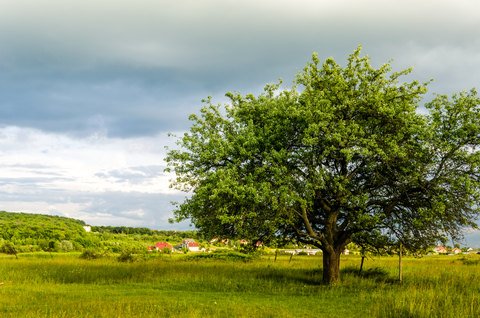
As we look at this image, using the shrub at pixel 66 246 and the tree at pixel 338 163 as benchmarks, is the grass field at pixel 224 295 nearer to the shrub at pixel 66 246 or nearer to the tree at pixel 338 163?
the tree at pixel 338 163

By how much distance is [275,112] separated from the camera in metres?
20.9

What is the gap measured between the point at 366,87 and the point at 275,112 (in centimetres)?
655

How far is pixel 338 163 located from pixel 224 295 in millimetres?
11722

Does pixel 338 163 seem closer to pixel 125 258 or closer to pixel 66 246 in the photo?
pixel 125 258

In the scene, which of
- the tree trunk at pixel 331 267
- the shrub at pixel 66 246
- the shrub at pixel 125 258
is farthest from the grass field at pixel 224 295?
the shrub at pixel 66 246

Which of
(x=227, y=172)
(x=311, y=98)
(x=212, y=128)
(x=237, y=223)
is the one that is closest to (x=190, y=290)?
(x=237, y=223)

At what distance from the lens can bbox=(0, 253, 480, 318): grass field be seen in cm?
1383

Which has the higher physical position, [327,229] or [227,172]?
[227,172]

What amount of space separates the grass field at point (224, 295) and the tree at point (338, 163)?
3271 millimetres

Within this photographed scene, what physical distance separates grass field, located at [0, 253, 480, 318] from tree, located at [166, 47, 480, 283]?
327 cm

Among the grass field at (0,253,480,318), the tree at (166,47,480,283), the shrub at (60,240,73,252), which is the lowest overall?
the shrub at (60,240,73,252)

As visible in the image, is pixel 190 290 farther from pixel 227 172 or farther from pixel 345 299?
pixel 345 299

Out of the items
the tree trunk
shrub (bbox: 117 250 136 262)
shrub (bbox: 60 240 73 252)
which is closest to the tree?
the tree trunk

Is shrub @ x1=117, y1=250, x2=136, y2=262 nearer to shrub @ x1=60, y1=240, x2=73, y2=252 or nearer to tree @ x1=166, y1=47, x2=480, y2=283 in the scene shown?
tree @ x1=166, y1=47, x2=480, y2=283
